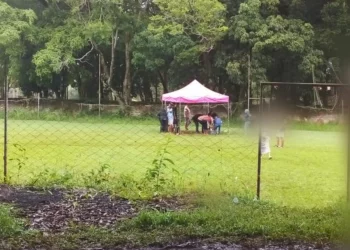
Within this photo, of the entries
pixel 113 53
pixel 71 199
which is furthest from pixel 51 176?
pixel 113 53

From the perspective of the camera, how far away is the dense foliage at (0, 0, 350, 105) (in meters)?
16.3

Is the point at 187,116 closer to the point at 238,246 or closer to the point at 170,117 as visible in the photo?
the point at 170,117

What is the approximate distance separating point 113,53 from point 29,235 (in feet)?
59.8

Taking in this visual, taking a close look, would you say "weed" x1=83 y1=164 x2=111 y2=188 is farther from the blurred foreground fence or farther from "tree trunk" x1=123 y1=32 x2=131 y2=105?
"tree trunk" x1=123 y1=32 x2=131 y2=105

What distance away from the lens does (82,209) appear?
13.5ft

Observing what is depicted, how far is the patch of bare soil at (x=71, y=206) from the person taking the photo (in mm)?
3684

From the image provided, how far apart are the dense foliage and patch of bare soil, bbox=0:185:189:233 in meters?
11.2

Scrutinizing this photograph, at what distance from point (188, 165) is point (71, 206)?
352cm

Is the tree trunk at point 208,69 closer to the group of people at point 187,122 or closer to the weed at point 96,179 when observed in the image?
the group of people at point 187,122

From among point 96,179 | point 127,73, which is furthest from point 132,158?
→ point 127,73

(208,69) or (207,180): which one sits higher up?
(208,69)

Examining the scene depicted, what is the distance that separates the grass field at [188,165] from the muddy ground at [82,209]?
29cm

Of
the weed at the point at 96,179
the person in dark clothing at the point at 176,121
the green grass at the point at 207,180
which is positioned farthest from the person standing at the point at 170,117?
the weed at the point at 96,179

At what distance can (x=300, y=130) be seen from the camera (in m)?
4.77
